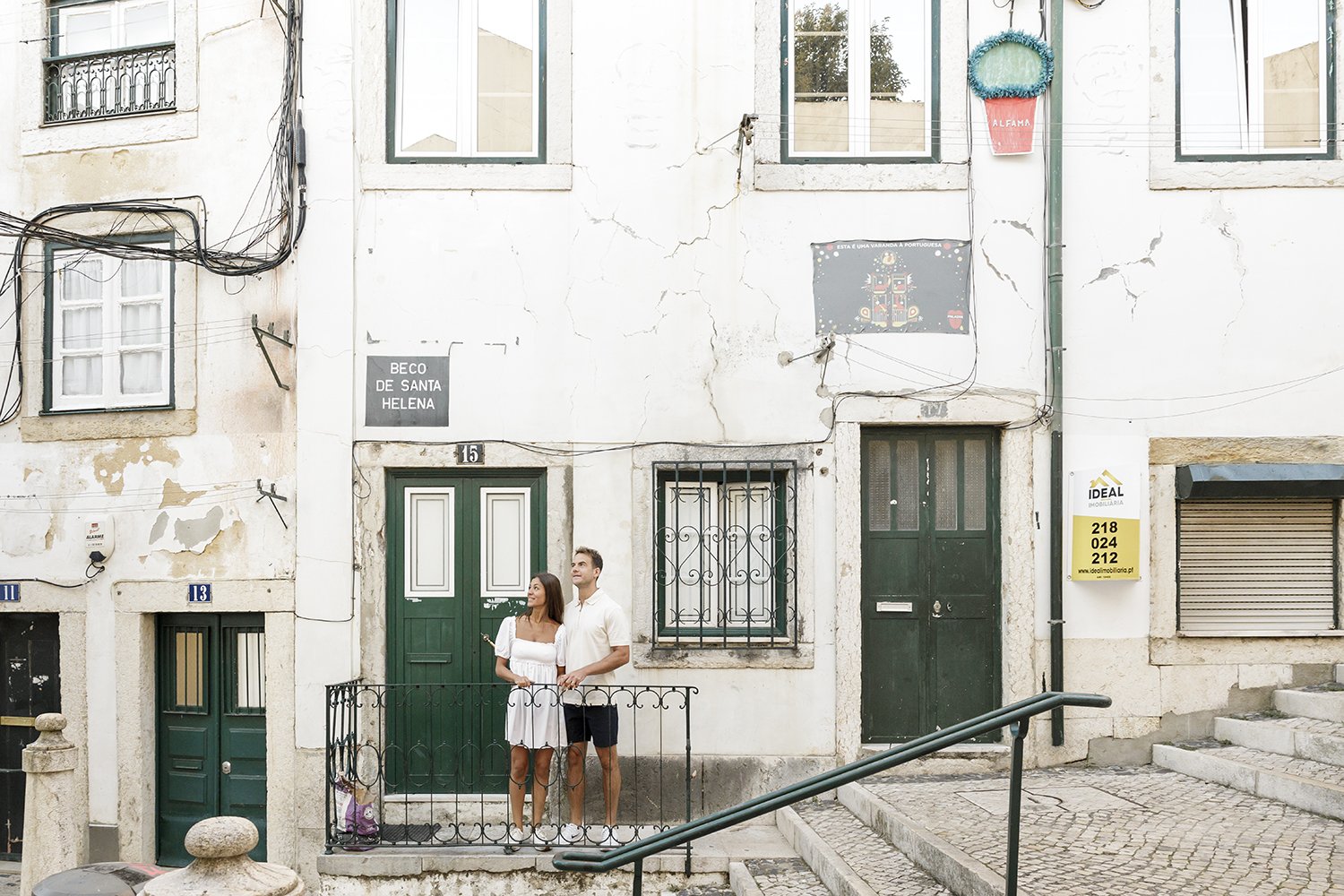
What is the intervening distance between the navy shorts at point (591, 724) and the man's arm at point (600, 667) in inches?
7.7

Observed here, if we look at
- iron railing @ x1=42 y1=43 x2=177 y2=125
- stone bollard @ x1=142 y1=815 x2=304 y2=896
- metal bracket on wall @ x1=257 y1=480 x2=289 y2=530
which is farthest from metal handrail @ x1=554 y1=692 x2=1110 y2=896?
iron railing @ x1=42 y1=43 x2=177 y2=125

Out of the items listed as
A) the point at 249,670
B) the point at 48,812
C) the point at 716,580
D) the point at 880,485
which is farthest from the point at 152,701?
the point at 880,485

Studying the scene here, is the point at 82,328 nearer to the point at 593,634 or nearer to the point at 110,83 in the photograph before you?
the point at 110,83

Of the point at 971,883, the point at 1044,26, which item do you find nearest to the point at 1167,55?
the point at 1044,26

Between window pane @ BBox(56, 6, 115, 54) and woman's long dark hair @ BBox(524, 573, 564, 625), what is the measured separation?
512 centimetres

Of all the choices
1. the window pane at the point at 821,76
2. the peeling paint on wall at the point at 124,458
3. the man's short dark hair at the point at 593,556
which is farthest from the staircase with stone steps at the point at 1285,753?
the peeling paint on wall at the point at 124,458

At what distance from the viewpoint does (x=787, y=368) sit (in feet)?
23.6

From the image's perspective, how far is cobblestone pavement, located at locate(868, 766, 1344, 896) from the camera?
442cm

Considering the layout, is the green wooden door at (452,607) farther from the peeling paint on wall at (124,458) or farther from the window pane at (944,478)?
the window pane at (944,478)

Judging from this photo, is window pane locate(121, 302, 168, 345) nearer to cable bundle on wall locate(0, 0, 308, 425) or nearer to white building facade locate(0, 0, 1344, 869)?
cable bundle on wall locate(0, 0, 308, 425)

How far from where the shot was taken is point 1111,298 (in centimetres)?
713

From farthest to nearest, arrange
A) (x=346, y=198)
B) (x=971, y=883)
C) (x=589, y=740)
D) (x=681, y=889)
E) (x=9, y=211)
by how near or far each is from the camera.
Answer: (x=9, y=211), (x=346, y=198), (x=589, y=740), (x=681, y=889), (x=971, y=883)

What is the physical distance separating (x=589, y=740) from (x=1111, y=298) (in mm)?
4343

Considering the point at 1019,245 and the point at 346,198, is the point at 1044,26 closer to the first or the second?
the point at 1019,245
